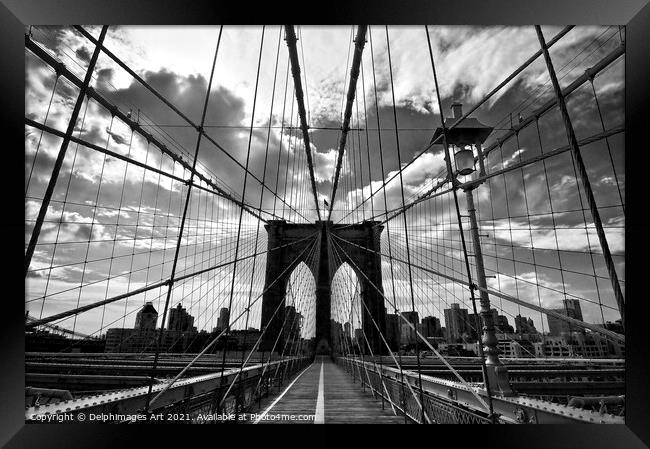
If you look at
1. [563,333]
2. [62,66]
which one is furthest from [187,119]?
[563,333]

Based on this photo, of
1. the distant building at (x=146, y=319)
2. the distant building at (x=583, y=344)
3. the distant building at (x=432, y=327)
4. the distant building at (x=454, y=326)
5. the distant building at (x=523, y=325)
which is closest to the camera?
the distant building at (x=523, y=325)

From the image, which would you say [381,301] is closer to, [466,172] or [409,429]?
[466,172]

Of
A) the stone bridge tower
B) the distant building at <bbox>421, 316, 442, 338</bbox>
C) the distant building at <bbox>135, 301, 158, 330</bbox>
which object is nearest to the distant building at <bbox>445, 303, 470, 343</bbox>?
A: the distant building at <bbox>421, 316, 442, 338</bbox>

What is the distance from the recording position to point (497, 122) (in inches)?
135

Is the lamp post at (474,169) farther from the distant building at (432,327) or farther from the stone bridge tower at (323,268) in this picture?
the stone bridge tower at (323,268)

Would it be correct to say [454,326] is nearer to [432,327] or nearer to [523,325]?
[432,327]

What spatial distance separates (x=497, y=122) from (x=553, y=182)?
5.35 ft

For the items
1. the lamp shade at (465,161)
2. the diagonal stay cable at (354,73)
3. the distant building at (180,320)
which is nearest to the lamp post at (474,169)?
the lamp shade at (465,161)

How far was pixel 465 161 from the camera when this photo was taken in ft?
9.48

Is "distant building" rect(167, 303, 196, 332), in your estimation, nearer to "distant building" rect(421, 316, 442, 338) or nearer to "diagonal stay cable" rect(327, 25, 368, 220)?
"diagonal stay cable" rect(327, 25, 368, 220)
